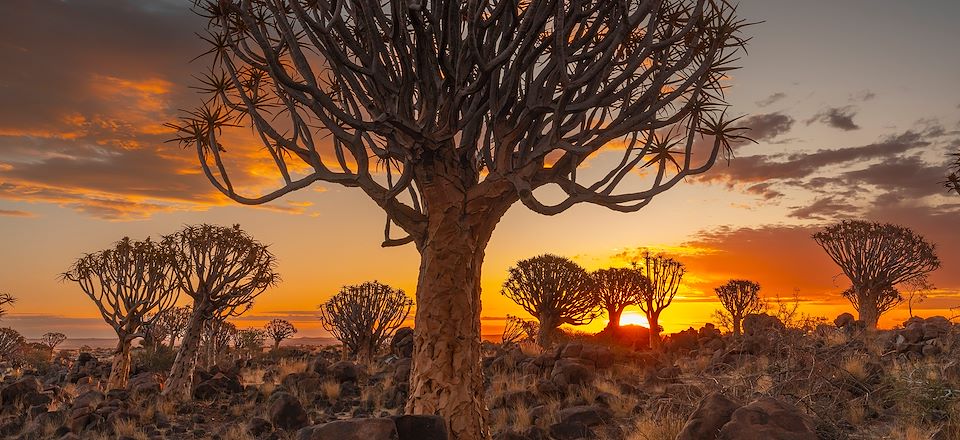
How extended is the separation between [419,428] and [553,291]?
21.5m

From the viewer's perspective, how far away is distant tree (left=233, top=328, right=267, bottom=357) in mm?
38688

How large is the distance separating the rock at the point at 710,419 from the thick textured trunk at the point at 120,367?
49.5ft

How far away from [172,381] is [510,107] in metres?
11.9

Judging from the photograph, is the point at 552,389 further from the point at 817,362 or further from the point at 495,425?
the point at 817,362

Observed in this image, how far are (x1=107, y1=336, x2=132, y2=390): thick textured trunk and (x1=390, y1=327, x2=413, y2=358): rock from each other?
7.92m

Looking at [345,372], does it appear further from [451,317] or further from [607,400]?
[451,317]

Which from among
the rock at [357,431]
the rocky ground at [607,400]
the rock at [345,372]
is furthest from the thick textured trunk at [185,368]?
the rock at [357,431]

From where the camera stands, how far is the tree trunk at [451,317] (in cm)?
677

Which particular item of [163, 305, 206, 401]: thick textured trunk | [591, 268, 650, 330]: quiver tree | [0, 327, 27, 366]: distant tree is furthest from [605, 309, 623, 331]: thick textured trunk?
[0, 327, 27, 366]: distant tree

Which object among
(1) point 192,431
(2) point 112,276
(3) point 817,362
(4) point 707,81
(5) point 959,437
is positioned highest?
(4) point 707,81

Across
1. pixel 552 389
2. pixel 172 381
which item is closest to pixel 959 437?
pixel 552 389

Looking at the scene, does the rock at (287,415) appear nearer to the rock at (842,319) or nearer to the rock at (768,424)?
the rock at (768,424)

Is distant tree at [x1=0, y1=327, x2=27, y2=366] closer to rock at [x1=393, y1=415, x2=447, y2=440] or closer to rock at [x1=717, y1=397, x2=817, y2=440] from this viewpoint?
rock at [x1=393, y1=415, x2=447, y2=440]

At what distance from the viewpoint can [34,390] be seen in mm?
14977
